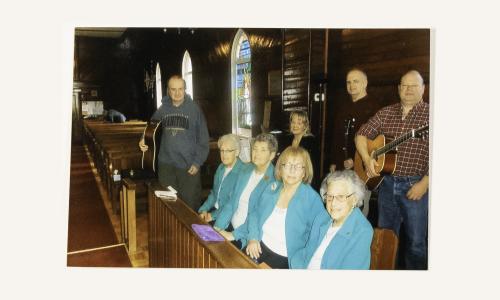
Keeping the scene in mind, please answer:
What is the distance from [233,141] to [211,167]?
1.53m

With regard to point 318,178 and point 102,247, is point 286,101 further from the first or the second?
point 102,247

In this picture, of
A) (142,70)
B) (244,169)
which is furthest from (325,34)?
(142,70)

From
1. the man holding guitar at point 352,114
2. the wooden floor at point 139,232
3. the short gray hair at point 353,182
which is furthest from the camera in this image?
the wooden floor at point 139,232

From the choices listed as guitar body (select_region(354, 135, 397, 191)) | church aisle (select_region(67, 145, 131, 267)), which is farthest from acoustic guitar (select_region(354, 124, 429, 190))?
church aisle (select_region(67, 145, 131, 267))

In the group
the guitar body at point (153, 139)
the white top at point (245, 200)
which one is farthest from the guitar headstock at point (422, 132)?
A: the guitar body at point (153, 139)

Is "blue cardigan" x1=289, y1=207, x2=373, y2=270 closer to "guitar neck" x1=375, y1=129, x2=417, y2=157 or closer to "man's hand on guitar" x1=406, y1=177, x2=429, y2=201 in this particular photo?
"man's hand on guitar" x1=406, y1=177, x2=429, y2=201

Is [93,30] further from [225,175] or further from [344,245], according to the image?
[344,245]

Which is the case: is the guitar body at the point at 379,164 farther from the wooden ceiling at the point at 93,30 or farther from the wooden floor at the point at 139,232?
the wooden ceiling at the point at 93,30

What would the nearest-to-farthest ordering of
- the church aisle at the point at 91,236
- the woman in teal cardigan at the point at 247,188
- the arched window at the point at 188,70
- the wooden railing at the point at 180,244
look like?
the wooden railing at the point at 180,244 < the woman in teal cardigan at the point at 247,188 < the church aisle at the point at 91,236 < the arched window at the point at 188,70

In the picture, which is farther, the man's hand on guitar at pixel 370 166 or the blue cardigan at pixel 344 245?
the man's hand on guitar at pixel 370 166

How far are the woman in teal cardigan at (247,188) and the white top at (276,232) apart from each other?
0.21 metres

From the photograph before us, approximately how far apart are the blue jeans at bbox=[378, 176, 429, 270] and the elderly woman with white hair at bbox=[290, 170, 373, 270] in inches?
17.7

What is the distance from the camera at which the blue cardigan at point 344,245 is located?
5.70 feet

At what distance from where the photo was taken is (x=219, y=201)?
264 cm
